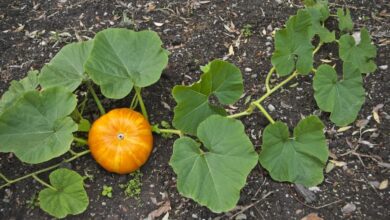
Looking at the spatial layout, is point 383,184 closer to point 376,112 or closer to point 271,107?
point 376,112

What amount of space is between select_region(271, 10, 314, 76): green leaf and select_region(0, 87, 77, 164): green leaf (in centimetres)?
129

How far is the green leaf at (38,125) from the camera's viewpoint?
2.65m

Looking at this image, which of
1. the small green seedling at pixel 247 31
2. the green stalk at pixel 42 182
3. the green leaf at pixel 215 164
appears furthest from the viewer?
the small green seedling at pixel 247 31

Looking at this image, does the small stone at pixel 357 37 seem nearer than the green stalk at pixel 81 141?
No

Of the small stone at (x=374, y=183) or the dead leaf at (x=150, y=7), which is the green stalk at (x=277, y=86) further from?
the dead leaf at (x=150, y=7)

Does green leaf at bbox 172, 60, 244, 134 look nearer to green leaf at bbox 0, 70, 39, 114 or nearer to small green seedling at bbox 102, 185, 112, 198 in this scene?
small green seedling at bbox 102, 185, 112, 198

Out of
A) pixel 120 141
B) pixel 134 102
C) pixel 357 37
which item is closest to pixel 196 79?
pixel 134 102

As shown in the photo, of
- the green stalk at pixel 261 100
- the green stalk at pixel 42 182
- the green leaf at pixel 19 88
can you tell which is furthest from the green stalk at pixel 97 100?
the green stalk at pixel 261 100

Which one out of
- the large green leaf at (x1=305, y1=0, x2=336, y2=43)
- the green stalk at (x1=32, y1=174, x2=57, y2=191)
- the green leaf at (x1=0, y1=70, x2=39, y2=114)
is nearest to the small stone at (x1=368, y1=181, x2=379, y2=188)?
the large green leaf at (x1=305, y1=0, x2=336, y2=43)

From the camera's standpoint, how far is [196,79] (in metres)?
3.34

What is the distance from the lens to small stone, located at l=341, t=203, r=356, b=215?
2.78m

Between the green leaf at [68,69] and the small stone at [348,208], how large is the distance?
1.71m

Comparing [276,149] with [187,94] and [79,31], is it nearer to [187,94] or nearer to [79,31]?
[187,94]

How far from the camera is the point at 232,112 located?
3.20m
